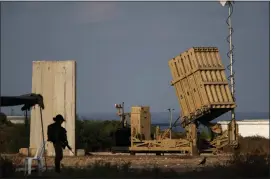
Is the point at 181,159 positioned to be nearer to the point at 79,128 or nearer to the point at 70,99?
the point at 70,99

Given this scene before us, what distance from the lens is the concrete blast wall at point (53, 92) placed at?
1000 inches

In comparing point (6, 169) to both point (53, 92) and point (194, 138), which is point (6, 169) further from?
point (194, 138)

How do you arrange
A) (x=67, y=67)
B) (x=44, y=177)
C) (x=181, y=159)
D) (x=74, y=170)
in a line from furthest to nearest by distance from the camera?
(x=67, y=67), (x=181, y=159), (x=74, y=170), (x=44, y=177)

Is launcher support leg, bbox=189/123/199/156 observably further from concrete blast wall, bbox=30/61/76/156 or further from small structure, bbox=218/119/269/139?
small structure, bbox=218/119/269/139

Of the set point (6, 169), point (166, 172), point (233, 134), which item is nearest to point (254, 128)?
point (233, 134)

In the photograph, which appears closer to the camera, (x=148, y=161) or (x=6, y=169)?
(x=6, y=169)

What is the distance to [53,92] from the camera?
25734mm

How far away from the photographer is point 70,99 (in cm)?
2545

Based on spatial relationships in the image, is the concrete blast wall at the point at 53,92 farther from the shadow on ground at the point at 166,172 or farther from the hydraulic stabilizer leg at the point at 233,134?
the shadow on ground at the point at 166,172

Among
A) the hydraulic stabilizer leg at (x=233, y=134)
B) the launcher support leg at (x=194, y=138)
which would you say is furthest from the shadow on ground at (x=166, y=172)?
the hydraulic stabilizer leg at (x=233, y=134)

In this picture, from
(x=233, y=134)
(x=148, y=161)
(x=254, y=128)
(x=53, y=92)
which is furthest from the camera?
(x=254, y=128)

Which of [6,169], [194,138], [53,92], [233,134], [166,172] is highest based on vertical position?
[53,92]

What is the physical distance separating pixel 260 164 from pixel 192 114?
9317 millimetres

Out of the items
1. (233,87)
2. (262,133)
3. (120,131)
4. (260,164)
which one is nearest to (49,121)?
(120,131)
